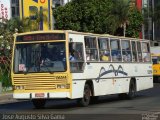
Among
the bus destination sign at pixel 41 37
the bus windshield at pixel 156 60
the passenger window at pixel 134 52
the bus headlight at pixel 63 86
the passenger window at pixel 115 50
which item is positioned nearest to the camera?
the bus headlight at pixel 63 86

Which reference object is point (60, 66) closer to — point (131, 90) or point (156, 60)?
point (131, 90)

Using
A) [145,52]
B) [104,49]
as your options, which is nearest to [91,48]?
[104,49]

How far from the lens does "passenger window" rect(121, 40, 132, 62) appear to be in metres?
25.3

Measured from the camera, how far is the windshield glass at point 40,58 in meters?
20.4

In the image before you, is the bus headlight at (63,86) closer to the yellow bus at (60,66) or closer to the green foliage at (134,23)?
the yellow bus at (60,66)

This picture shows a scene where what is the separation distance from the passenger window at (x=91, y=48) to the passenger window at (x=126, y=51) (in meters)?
2.97

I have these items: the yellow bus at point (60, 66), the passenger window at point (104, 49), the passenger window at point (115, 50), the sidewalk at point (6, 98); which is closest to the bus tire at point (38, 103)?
the yellow bus at point (60, 66)

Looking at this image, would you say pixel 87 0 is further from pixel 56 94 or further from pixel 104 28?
pixel 56 94

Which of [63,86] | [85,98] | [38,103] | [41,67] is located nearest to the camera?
[63,86]

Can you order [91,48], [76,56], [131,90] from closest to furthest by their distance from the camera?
1. [76,56]
2. [91,48]
3. [131,90]

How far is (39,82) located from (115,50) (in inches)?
194

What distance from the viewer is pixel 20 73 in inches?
818

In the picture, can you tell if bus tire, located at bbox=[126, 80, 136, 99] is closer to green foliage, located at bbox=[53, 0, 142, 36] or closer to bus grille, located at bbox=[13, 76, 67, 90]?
bus grille, located at bbox=[13, 76, 67, 90]

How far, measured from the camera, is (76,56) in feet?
68.6
